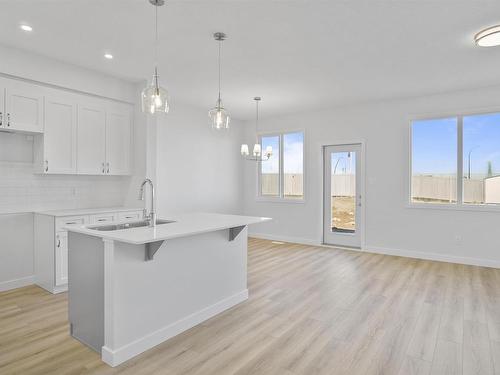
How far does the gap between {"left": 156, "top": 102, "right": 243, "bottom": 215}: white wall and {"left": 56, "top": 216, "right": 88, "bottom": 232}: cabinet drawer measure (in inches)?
67.6

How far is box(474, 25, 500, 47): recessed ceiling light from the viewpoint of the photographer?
10.1 feet

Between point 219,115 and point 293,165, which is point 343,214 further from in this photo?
point 219,115

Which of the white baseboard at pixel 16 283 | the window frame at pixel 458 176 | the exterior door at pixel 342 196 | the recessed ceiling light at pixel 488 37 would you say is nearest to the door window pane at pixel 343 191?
the exterior door at pixel 342 196

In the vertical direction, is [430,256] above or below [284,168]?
below

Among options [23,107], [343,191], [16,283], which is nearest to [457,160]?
[343,191]

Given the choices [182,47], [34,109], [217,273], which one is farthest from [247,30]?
[34,109]

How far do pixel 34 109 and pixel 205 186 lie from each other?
3.40 meters

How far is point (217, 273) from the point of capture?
3.17m

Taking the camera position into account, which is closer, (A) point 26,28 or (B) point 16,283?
(A) point 26,28

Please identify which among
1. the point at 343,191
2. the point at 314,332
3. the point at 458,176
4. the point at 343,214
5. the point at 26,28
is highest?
the point at 26,28

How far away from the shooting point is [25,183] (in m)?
4.02

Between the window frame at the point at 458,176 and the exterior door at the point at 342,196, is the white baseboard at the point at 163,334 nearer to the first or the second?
the exterior door at the point at 342,196

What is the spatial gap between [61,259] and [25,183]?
3.74 feet

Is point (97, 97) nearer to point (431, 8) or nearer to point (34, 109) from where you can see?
point (34, 109)
